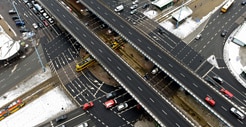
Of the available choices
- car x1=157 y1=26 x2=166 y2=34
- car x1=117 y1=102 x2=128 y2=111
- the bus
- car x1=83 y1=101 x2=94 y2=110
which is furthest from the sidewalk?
car x1=83 y1=101 x2=94 y2=110

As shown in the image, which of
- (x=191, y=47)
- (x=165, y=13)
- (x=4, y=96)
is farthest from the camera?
(x=165, y=13)

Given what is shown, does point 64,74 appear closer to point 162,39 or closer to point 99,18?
point 99,18

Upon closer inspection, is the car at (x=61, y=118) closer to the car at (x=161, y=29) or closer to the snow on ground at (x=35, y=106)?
the snow on ground at (x=35, y=106)

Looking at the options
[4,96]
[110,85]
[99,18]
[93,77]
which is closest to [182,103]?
[110,85]

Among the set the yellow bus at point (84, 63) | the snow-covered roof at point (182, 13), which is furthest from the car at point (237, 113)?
the yellow bus at point (84, 63)

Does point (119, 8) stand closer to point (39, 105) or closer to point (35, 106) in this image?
point (39, 105)

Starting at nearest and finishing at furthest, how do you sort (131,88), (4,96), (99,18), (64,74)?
(131,88) → (4,96) → (64,74) → (99,18)
